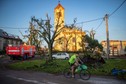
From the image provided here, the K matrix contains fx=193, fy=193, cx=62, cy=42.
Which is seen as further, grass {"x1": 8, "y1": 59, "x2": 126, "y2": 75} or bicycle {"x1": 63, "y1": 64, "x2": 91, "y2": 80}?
grass {"x1": 8, "y1": 59, "x2": 126, "y2": 75}

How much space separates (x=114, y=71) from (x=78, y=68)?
330 centimetres

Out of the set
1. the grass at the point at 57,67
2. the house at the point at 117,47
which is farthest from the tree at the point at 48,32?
the house at the point at 117,47

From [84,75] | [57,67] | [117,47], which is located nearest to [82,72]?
[84,75]

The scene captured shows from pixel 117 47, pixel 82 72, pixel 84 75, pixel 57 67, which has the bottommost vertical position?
pixel 57 67

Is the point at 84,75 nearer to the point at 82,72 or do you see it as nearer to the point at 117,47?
the point at 82,72

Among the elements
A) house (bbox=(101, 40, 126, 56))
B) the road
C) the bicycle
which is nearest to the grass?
the bicycle

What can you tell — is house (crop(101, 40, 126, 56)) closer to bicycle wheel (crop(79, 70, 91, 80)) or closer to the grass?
the grass

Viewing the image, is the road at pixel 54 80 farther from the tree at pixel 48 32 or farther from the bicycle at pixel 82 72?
the tree at pixel 48 32

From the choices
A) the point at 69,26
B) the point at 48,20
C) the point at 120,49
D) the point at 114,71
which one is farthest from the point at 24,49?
the point at 120,49

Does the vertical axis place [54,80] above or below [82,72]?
below

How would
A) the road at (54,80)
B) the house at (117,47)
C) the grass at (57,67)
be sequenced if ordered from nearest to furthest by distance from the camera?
1. the road at (54,80)
2. the grass at (57,67)
3. the house at (117,47)

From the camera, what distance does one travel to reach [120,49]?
231ft

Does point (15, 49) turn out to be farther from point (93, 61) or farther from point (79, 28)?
point (79, 28)

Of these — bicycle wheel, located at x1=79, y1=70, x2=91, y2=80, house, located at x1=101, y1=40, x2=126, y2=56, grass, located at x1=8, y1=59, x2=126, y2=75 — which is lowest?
grass, located at x1=8, y1=59, x2=126, y2=75
